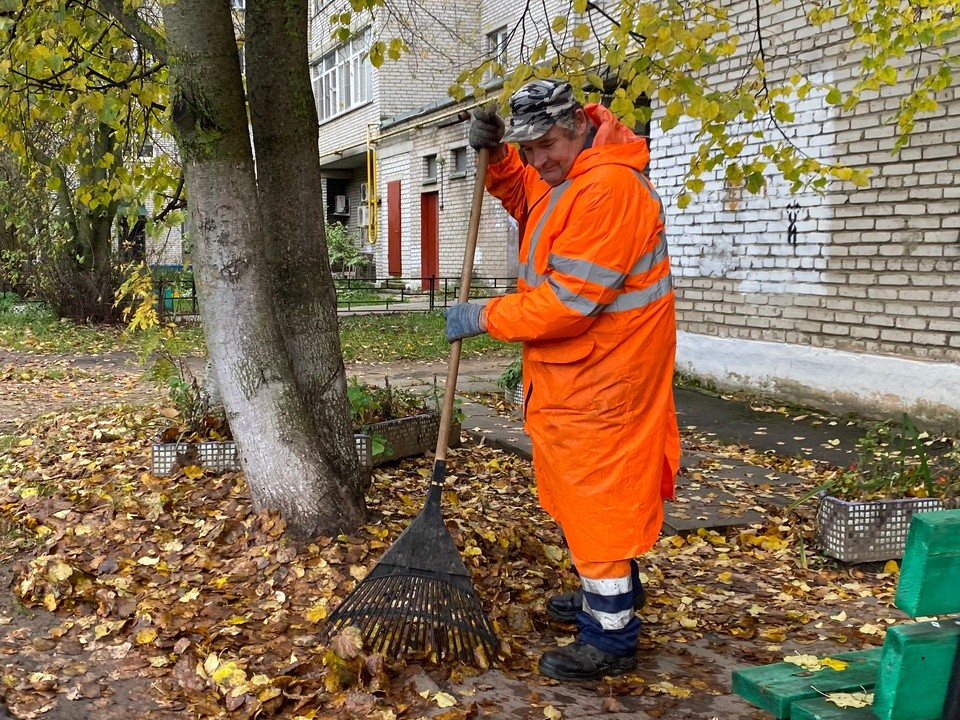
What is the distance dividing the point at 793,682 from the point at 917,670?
0.41 meters

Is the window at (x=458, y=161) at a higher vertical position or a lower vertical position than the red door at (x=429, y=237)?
higher

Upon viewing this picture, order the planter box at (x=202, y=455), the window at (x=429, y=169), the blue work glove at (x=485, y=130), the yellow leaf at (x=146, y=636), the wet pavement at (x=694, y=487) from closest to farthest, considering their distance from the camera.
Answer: the wet pavement at (x=694, y=487)
the yellow leaf at (x=146, y=636)
the blue work glove at (x=485, y=130)
the planter box at (x=202, y=455)
the window at (x=429, y=169)

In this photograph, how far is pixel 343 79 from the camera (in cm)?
2527

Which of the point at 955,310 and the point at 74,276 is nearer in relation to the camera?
the point at 955,310

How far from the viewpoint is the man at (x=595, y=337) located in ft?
8.83

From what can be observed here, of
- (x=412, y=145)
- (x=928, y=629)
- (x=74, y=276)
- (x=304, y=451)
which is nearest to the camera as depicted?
(x=928, y=629)

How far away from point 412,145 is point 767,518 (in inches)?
731

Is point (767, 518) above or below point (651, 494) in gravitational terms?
below

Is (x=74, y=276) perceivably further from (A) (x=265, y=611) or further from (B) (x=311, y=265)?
(A) (x=265, y=611)

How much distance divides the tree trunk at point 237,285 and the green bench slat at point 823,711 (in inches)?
92.8

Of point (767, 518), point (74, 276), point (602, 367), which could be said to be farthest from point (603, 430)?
point (74, 276)

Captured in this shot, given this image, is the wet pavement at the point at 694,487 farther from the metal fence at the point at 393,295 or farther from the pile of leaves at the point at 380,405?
the metal fence at the point at 393,295

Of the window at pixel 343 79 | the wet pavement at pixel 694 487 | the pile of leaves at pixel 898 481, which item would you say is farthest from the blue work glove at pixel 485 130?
the window at pixel 343 79

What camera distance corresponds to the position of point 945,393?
638 centimetres
